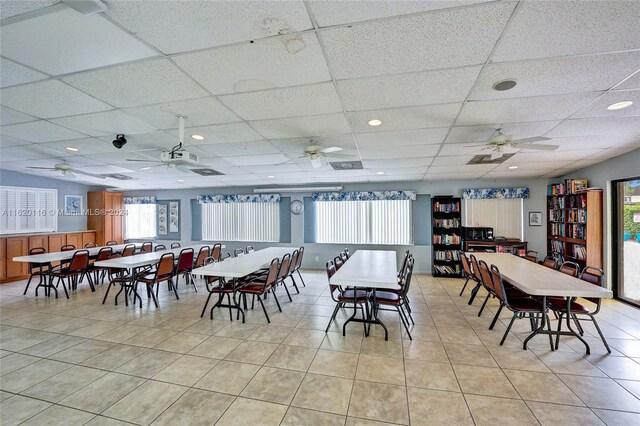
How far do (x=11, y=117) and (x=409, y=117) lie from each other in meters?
4.22

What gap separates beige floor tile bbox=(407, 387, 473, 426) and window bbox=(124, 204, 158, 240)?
28.3 ft

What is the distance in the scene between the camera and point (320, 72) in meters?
1.84

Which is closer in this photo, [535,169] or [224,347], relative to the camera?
[224,347]

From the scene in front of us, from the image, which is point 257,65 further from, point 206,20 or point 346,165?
point 346,165

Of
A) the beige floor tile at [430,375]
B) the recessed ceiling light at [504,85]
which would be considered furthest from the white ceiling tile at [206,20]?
the beige floor tile at [430,375]

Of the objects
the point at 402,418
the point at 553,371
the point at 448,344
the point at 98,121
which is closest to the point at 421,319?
the point at 448,344

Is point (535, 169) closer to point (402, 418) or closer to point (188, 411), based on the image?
point (402, 418)

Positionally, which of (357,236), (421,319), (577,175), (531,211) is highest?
(577,175)

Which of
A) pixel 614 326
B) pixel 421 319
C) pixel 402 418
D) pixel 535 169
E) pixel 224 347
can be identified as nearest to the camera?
pixel 402 418

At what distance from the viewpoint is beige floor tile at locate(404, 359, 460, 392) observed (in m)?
2.11

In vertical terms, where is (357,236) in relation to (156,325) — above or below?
above

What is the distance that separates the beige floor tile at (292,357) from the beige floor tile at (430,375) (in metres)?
0.92

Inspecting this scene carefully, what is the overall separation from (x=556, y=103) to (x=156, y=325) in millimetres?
4961

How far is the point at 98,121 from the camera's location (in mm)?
2781
